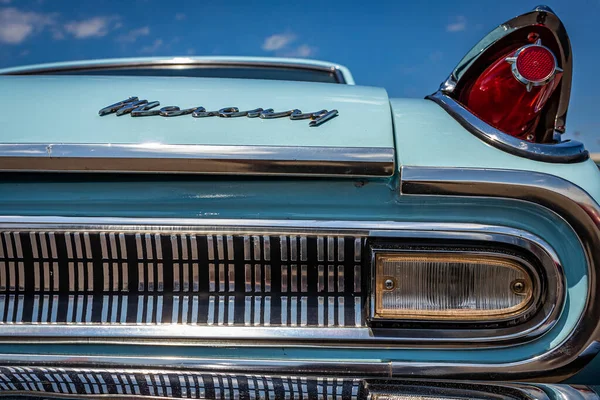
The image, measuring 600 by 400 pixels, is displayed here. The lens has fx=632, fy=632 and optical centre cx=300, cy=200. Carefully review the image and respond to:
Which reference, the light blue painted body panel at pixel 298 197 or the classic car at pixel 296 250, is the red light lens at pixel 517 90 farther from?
the light blue painted body panel at pixel 298 197

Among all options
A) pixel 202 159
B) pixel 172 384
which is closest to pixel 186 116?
pixel 202 159

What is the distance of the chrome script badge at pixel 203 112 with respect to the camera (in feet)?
4.45

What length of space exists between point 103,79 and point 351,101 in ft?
2.11

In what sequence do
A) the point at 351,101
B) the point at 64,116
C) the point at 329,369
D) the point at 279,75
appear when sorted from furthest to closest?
the point at 279,75, the point at 351,101, the point at 64,116, the point at 329,369

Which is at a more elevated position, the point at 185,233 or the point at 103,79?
the point at 103,79

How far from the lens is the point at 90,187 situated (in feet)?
4.22

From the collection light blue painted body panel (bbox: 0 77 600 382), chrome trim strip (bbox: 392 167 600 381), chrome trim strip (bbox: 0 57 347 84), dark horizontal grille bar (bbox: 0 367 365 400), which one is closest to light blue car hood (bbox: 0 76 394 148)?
light blue painted body panel (bbox: 0 77 600 382)

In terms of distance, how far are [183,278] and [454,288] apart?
541mm

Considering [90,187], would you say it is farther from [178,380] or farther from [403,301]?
[403,301]

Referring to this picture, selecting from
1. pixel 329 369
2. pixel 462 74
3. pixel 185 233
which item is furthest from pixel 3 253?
pixel 462 74

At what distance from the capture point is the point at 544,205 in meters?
1.23

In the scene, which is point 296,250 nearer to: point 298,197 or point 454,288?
point 298,197

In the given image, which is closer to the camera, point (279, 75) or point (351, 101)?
→ point (351, 101)

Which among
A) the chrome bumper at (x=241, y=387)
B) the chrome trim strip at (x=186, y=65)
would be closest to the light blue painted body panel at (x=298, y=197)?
the chrome bumper at (x=241, y=387)
